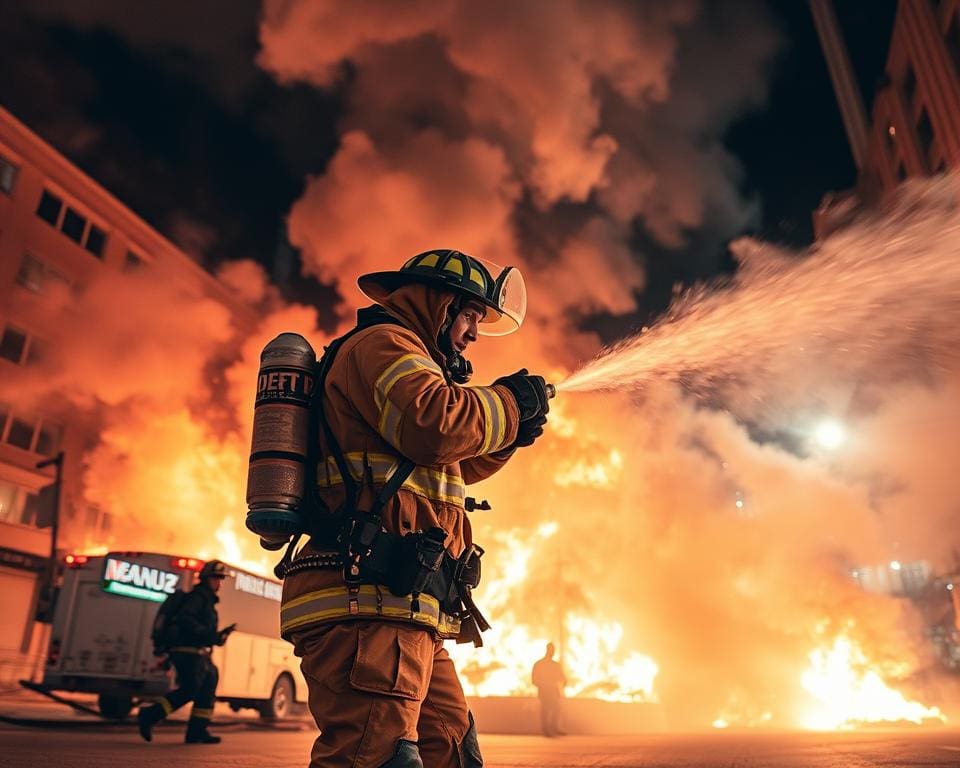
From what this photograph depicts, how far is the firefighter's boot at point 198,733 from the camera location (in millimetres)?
7051

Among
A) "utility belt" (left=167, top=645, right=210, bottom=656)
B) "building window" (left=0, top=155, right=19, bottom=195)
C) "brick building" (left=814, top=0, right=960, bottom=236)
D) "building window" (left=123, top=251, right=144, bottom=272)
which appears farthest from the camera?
"building window" (left=123, top=251, right=144, bottom=272)

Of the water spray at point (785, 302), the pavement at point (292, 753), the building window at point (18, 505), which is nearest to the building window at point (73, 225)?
the building window at point (18, 505)

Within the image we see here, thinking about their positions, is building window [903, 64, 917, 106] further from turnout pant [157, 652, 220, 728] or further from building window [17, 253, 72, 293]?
building window [17, 253, 72, 293]

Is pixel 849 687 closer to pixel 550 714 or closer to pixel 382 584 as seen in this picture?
pixel 550 714

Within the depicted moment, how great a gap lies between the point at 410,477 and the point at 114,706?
11166mm

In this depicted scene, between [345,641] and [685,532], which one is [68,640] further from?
[685,532]

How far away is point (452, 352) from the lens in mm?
2320

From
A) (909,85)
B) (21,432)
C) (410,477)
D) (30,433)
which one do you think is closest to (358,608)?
(410,477)

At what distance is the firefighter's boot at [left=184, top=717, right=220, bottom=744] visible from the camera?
278 inches

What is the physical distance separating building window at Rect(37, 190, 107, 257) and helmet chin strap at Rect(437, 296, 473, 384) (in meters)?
27.5

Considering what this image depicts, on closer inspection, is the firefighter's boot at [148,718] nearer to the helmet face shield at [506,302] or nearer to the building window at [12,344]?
the helmet face shield at [506,302]

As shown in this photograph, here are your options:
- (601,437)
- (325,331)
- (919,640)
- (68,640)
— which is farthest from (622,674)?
(919,640)

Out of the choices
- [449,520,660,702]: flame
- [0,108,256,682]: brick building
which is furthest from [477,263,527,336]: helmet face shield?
[0,108,256,682]: brick building

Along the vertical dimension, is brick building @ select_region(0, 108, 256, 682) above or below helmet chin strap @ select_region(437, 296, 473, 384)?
above
